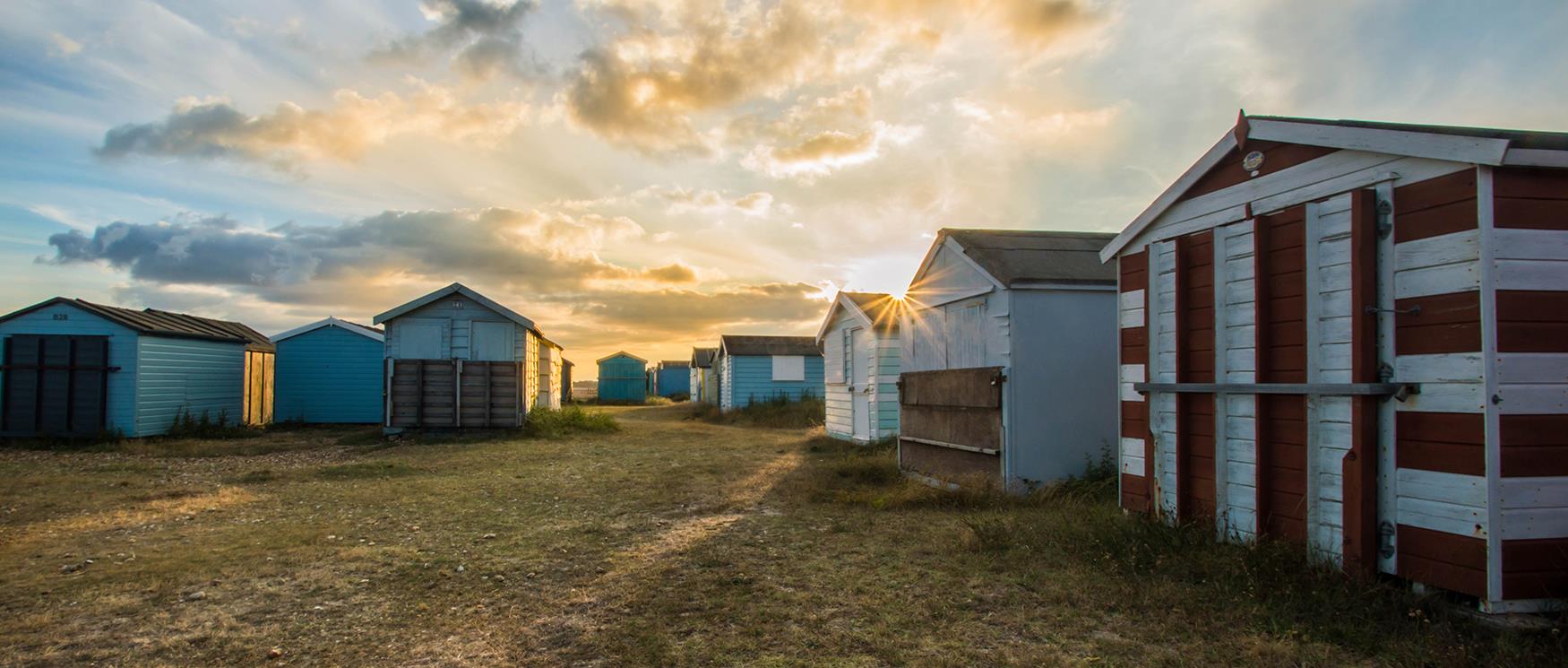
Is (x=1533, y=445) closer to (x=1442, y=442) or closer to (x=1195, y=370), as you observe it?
(x=1442, y=442)

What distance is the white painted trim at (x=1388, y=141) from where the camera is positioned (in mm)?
4484

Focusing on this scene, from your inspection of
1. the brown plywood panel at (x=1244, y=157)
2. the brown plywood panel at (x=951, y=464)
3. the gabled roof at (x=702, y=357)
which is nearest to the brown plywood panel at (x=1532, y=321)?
the brown plywood panel at (x=1244, y=157)

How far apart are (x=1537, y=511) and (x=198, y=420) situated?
2542 centimetres

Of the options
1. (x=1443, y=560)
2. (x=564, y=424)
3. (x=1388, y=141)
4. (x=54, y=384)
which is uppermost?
(x=1388, y=141)

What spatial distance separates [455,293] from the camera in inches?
805

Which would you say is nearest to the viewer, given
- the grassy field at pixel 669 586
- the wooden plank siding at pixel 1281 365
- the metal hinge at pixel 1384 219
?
the grassy field at pixel 669 586

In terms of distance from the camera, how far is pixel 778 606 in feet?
17.9

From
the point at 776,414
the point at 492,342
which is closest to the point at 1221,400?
the point at 492,342

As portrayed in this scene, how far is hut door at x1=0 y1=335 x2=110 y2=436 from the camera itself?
17969 mm

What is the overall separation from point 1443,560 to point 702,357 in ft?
139

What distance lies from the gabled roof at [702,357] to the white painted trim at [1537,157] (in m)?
39.1

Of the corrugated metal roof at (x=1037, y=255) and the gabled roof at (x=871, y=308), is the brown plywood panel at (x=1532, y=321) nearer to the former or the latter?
the corrugated metal roof at (x=1037, y=255)

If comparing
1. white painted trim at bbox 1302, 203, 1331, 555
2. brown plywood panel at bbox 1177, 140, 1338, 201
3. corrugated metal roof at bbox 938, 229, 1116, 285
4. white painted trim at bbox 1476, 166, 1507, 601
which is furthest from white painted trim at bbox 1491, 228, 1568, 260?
corrugated metal roof at bbox 938, 229, 1116, 285

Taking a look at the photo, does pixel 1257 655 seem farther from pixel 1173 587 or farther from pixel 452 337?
pixel 452 337
